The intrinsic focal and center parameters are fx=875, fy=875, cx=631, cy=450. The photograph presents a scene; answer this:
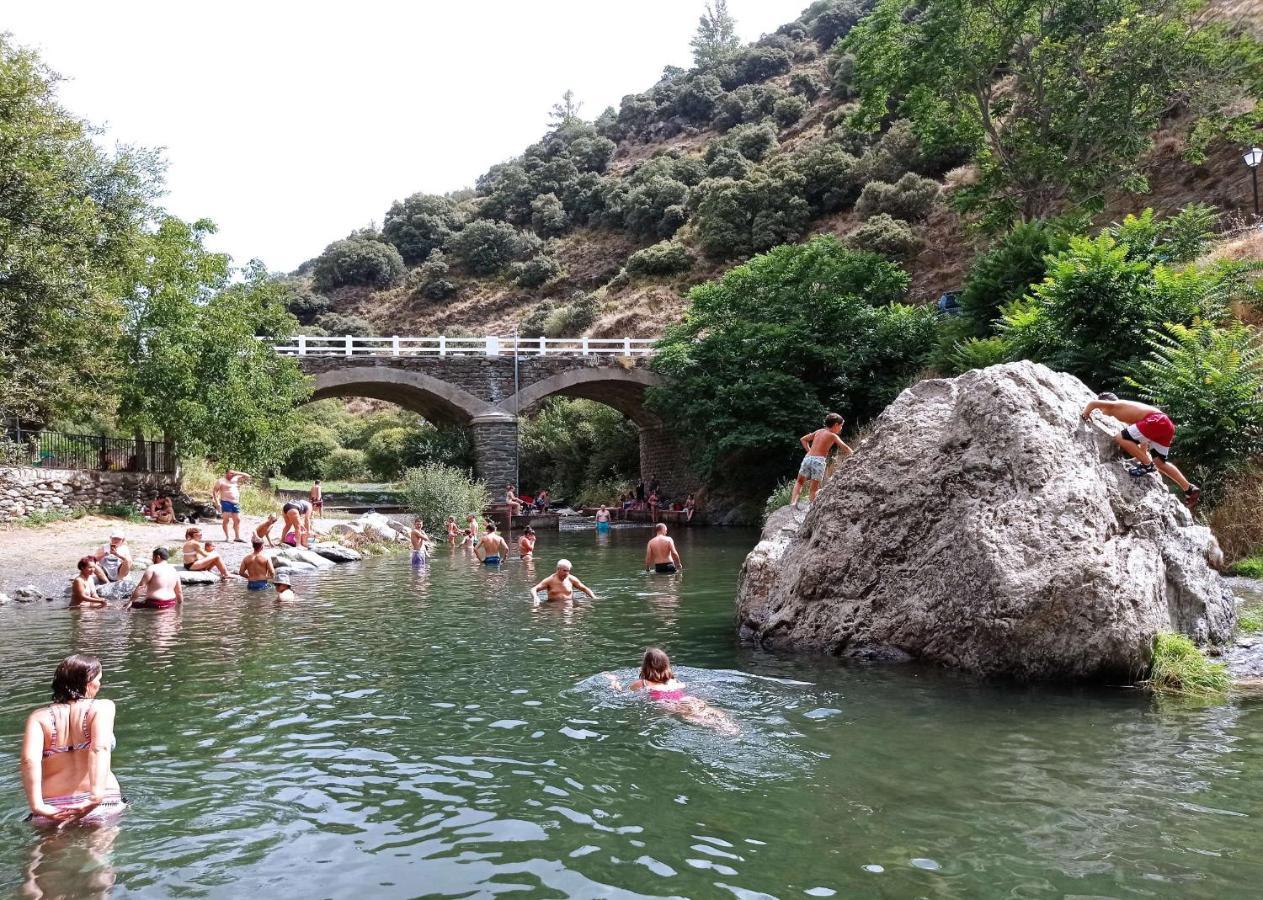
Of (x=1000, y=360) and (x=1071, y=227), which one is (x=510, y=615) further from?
(x=1071, y=227)

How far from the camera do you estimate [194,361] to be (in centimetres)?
2169

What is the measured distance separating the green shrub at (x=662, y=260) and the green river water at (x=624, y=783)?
170 ft

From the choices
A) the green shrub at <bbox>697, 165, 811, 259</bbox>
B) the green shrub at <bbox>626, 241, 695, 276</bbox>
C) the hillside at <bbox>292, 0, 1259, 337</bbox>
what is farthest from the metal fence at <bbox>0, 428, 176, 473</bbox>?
the green shrub at <bbox>626, 241, 695, 276</bbox>

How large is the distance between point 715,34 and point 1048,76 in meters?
83.1

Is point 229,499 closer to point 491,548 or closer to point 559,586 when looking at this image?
point 491,548

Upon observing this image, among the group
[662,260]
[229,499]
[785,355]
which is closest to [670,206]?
[662,260]

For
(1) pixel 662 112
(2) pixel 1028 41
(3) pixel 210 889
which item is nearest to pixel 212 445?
(3) pixel 210 889

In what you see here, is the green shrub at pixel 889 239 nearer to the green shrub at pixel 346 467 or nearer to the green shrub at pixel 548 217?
the green shrub at pixel 346 467

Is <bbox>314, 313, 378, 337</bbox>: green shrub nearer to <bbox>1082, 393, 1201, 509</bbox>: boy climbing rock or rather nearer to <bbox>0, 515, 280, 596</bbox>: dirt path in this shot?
<bbox>0, 515, 280, 596</bbox>: dirt path

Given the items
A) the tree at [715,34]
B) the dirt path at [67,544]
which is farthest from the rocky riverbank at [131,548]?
the tree at [715,34]

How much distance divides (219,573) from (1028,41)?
23989 millimetres

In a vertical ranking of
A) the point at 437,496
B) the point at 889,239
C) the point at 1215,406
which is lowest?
the point at 437,496

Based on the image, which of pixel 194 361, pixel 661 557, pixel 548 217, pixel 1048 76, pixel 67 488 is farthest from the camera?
pixel 548 217

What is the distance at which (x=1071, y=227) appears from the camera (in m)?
19.5
